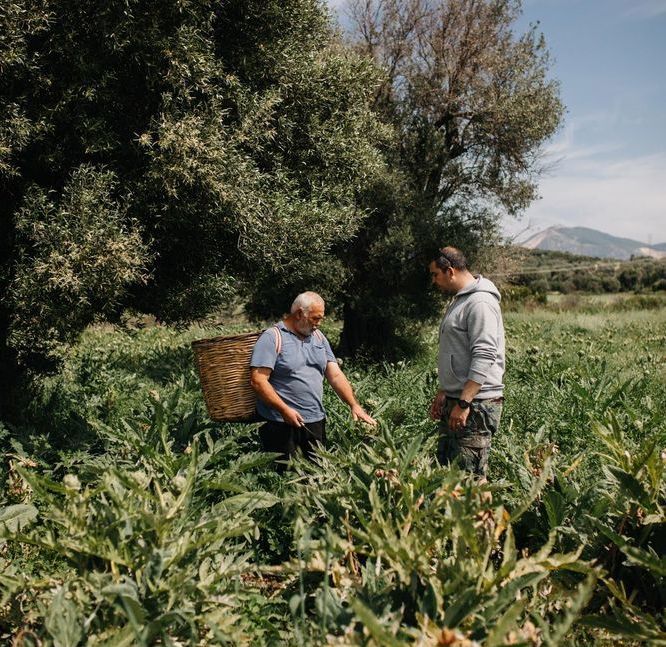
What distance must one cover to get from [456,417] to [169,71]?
156 inches

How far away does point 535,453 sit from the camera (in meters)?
4.88

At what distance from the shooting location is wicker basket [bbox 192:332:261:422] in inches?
201

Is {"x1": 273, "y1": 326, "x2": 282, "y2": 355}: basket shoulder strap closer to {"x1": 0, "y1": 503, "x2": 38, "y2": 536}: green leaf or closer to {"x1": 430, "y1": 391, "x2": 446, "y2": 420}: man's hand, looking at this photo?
{"x1": 430, "y1": 391, "x2": 446, "y2": 420}: man's hand

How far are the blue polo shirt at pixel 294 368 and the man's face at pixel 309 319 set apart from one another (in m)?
0.08

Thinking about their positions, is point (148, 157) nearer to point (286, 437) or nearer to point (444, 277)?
point (286, 437)

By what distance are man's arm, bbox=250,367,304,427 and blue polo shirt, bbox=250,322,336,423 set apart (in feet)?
0.19

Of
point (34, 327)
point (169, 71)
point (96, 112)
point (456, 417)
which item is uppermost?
point (169, 71)

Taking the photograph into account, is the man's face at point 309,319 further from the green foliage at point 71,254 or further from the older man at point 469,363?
the green foliage at point 71,254

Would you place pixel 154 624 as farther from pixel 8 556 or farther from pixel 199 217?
pixel 199 217

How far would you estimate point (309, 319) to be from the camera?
4.81 metres

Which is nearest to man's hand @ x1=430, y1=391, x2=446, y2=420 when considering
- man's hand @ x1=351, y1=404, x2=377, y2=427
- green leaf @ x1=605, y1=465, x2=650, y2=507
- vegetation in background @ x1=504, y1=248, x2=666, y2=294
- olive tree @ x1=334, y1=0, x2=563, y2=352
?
man's hand @ x1=351, y1=404, x2=377, y2=427

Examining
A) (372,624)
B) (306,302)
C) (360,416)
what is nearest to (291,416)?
(360,416)

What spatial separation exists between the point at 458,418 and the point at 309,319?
1361mm

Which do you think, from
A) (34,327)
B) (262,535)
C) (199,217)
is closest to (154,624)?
(262,535)
